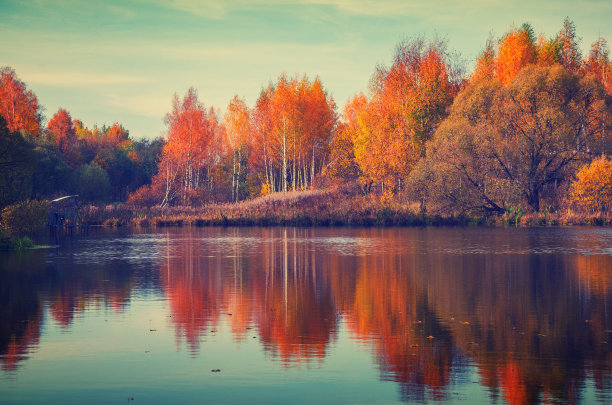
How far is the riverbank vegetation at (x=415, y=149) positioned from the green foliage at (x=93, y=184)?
0.27 m

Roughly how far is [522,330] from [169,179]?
73.6m

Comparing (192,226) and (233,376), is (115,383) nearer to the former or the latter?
(233,376)

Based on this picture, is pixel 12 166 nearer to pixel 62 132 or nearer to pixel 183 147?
pixel 183 147

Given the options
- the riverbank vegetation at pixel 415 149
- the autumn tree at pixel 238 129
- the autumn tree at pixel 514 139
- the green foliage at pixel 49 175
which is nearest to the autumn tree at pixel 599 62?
the riverbank vegetation at pixel 415 149

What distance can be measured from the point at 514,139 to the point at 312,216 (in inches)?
835

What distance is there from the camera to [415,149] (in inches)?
2783

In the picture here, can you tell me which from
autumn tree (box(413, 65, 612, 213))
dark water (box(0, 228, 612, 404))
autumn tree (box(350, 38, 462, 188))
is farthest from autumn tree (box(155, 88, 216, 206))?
dark water (box(0, 228, 612, 404))

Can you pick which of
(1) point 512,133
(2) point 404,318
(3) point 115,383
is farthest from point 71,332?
(1) point 512,133

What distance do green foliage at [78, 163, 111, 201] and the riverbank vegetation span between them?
27cm

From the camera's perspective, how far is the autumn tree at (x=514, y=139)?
62688mm

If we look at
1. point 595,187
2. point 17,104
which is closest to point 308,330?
point 595,187

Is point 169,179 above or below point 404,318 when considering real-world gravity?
above

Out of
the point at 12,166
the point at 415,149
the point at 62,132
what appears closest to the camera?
the point at 12,166

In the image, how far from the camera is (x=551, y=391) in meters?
10.8
